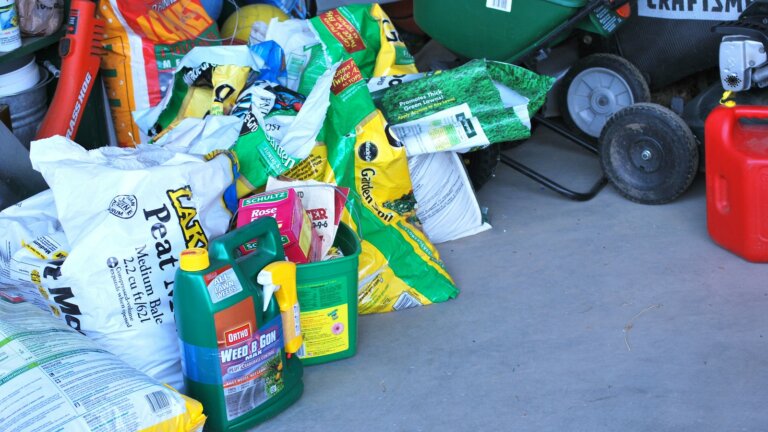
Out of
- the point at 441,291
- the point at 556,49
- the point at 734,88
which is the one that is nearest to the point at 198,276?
the point at 441,291

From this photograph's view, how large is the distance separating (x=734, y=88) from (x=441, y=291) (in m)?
1.24

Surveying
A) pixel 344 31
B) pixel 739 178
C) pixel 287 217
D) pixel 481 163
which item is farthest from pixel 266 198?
pixel 739 178

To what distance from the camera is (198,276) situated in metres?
2.17

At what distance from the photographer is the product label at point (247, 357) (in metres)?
2.20

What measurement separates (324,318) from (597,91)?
1878mm

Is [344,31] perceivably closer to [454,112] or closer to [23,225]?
[454,112]

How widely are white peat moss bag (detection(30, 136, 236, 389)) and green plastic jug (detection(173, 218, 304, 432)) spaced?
0.53 ft

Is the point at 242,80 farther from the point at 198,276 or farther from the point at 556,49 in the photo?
the point at 556,49

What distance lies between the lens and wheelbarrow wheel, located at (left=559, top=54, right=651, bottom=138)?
3.76 meters

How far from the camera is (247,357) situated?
7.37 feet

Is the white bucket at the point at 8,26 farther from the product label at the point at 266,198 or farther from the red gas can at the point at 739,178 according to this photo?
the red gas can at the point at 739,178

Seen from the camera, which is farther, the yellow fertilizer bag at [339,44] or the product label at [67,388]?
the yellow fertilizer bag at [339,44]

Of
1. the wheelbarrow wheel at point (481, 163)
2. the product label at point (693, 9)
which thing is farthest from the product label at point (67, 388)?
the product label at point (693, 9)

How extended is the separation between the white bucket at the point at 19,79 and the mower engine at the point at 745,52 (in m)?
2.32
